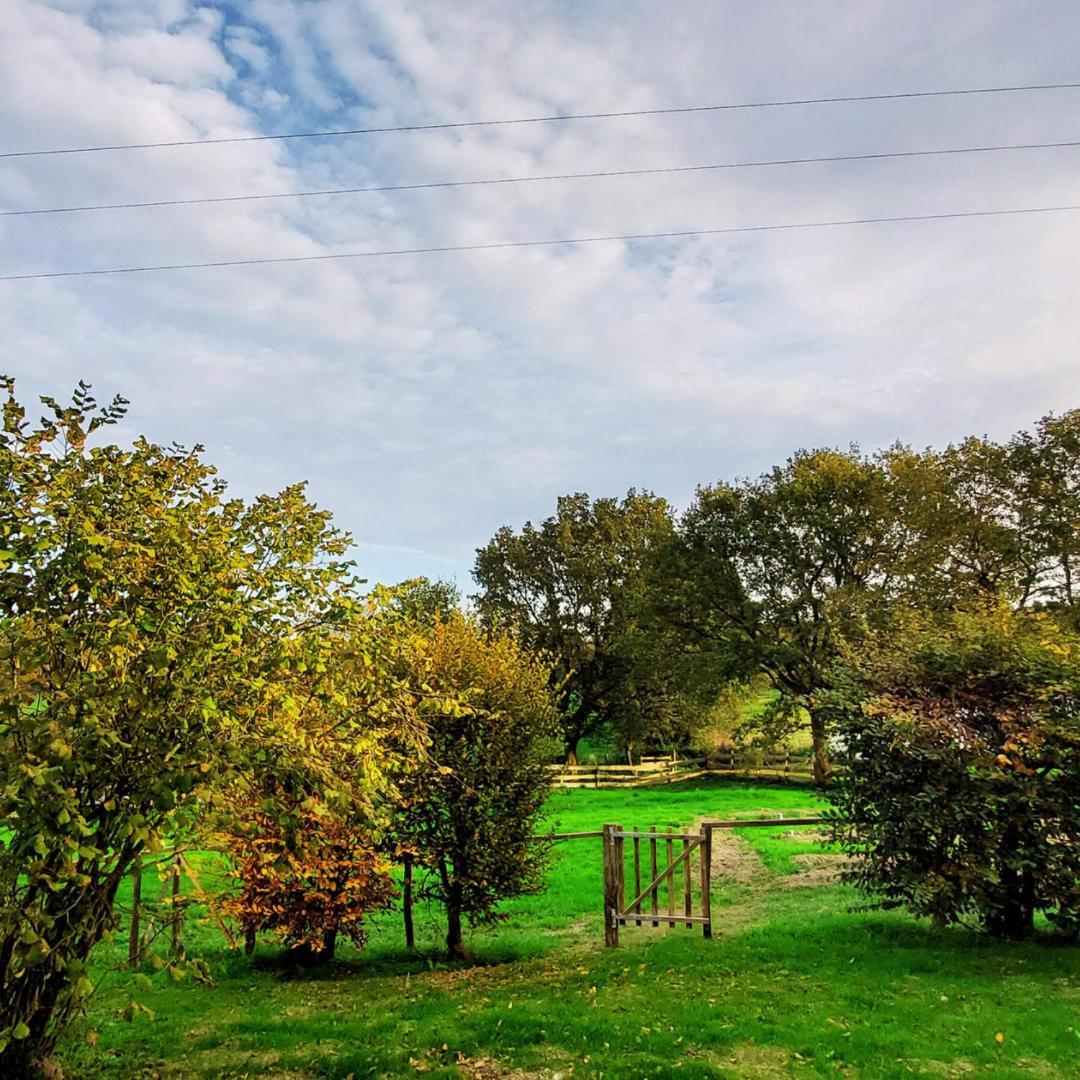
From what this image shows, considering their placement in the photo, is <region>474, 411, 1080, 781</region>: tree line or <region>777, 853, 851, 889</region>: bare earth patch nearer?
<region>777, 853, 851, 889</region>: bare earth patch

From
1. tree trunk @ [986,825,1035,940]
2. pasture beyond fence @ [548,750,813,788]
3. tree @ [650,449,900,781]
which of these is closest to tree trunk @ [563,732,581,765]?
pasture beyond fence @ [548,750,813,788]

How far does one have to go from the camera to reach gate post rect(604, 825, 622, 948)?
33.5 ft

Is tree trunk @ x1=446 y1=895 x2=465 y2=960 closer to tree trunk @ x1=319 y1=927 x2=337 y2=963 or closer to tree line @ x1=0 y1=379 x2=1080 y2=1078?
tree line @ x1=0 y1=379 x2=1080 y2=1078

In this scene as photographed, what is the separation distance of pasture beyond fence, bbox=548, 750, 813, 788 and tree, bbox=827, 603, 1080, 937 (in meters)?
22.1

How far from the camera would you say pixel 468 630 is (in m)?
11.5

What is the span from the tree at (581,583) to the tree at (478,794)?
2624 centimetres

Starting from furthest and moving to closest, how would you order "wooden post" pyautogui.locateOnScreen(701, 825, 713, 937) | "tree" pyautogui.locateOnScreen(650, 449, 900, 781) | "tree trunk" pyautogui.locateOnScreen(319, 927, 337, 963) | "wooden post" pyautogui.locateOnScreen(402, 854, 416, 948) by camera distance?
1. "tree" pyautogui.locateOnScreen(650, 449, 900, 781)
2. "wooden post" pyautogui.locateOnScreen(402, 854, 416, 948)
3. "tree trunk" pyautogui.locateOnScreen(319, 927, 337, 963)
4. "wooden post" pyautogui.locateOnScreen(701, 825, 713, 937)

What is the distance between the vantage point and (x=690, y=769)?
3497 centimetres

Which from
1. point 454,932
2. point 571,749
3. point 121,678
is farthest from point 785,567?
point 121,678

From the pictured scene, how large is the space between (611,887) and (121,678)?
308 inches

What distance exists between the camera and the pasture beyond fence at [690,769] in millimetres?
31781

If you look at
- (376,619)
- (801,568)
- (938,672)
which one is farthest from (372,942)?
(801,568)

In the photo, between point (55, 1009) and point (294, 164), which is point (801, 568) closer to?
point (294, 164)

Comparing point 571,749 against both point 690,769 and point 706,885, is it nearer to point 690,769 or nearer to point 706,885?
point 690,769
